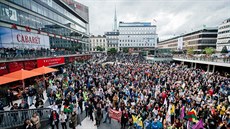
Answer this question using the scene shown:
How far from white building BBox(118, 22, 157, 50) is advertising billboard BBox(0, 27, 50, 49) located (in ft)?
325

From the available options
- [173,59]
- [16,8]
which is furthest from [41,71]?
[173,59]

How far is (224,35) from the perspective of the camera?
61.8 meters

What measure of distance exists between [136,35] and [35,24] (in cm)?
10439

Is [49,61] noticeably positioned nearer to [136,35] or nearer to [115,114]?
[115,114]

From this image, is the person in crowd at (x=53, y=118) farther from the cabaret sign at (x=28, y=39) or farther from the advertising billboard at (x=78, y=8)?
the advertising billboard at (x=78, y=8)

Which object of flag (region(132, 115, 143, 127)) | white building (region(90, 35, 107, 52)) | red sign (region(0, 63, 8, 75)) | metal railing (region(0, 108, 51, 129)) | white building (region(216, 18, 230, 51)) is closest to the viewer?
metal railing (region(0, 108, 51, 129))

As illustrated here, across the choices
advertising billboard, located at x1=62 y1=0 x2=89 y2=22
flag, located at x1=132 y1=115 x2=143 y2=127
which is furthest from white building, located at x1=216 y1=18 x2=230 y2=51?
flag, located at x1=132 y1=115 x2=143 y2=127

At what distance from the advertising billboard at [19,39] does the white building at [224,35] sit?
73.4 meters

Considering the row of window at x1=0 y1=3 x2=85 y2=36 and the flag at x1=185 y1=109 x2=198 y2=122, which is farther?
the row of window at x1=0 y1=3 x2=85 y2=36

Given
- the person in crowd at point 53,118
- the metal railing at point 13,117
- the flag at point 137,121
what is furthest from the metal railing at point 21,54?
the flag at point 137,121

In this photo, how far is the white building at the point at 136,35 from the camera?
12025 centimetres

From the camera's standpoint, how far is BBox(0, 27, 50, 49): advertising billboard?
16469mm

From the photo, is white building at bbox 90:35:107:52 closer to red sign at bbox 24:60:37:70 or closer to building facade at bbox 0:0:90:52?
building facade at bbox 0:0:90:52

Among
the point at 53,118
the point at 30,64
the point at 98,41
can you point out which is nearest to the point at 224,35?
the point at 30,64
